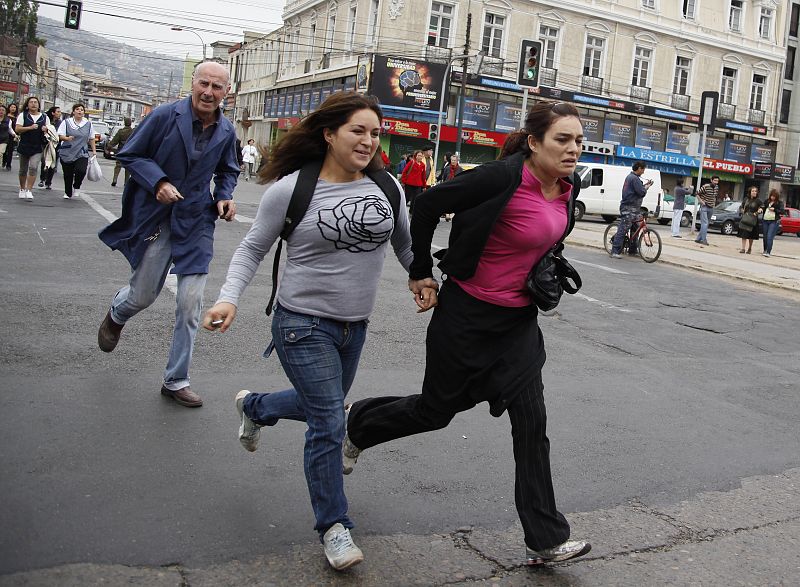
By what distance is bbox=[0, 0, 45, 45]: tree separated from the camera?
78.1 m

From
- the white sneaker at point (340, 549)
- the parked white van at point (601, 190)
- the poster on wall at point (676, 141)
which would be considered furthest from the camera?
the poster on wall at point (676, 141)

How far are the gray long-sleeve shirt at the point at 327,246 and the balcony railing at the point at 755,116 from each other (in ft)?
195

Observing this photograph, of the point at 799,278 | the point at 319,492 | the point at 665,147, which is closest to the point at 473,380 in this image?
the point at 319,492

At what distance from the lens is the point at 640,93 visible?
174ft

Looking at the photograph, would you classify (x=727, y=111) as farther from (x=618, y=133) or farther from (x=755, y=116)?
(x=618, y=133)

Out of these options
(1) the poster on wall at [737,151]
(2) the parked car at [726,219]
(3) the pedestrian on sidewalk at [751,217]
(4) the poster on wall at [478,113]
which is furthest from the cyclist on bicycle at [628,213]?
(1) the poster on wall at [737,151]

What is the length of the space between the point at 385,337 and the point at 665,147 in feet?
162

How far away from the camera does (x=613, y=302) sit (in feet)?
36.2

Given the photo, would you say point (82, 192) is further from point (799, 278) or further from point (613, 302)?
point (799, 278)

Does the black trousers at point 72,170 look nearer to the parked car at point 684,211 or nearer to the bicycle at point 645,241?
the bicycle at point 645,241

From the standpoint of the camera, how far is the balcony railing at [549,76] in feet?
164

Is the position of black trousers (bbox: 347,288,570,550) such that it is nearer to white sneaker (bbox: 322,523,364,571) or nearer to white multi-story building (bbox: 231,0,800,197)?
white sneaker (bbox: 322,523,364,571)

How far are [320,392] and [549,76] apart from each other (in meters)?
48.9

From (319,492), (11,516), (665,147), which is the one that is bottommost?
(11,516)
